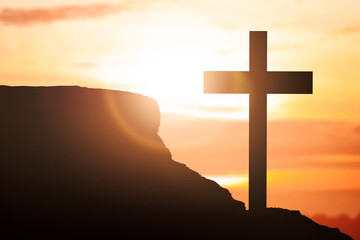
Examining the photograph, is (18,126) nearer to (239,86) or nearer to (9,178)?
(9,178)

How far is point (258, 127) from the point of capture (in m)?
30.0

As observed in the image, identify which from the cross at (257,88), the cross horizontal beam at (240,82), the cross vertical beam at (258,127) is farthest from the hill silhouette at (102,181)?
the cross horizontal beam at (240,82)

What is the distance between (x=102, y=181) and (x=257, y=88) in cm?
564

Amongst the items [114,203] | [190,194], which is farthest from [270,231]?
[114,203]

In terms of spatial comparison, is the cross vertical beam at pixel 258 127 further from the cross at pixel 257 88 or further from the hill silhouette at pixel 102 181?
the hill silhouette at pixel 102 181

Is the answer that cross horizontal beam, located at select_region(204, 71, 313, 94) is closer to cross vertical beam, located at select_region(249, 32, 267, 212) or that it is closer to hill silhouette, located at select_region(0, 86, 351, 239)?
cross vertical beam, located at select_region(249, 32, 267, 212)

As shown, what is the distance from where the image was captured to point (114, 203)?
28062 mm

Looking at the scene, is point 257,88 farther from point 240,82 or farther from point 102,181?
point 102,181

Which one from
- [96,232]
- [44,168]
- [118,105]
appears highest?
[118,105]

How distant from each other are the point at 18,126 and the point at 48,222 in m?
3.92

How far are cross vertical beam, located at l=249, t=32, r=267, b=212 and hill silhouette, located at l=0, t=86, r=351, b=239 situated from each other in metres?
0.61

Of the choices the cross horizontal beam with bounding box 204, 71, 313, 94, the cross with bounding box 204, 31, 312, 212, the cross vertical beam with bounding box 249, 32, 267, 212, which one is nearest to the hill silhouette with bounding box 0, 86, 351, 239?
the cross vertical beam with bounding box 249, 32, 267, 212

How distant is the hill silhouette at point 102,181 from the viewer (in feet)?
89.5

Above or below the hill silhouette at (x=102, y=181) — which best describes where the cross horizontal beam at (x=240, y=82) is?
above
